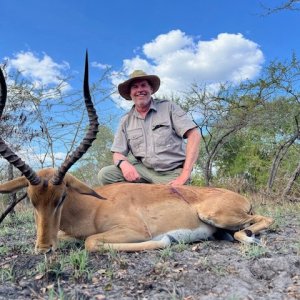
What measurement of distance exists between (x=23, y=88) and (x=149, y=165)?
19.2ft

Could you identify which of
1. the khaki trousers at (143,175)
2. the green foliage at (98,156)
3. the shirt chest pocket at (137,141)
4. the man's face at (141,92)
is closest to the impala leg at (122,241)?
the khaki trousers at (143,175)

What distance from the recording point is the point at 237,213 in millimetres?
5188

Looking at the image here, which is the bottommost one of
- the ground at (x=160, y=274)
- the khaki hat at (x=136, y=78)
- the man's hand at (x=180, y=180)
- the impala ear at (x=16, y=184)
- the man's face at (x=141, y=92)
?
the ground at (x=160, y=274)

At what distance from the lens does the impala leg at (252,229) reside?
4.87m

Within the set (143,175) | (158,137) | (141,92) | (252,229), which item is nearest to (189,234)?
(252,229)

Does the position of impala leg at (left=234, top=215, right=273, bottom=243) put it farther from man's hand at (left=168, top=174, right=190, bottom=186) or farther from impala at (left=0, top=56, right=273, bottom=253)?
man's hand at (left=168, top=174, right=190, bottom=186)

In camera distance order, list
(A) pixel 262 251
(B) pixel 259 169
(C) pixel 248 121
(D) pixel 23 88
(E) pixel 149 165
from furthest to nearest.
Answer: (B) pixel 259 169 → (C) pixel 248 121 → (D) pixel 23 88 → (E) pixel 149 165 → (A) pixel 262 251

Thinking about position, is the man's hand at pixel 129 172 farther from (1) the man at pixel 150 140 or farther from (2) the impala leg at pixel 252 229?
(2) the impala leg at pixel 252 229

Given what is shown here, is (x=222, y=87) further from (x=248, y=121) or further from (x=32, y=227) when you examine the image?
(x=32, y=227)

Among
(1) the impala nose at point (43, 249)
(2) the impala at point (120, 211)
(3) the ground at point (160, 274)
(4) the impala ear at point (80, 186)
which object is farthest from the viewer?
(4) the impala ear at point (80, 186)

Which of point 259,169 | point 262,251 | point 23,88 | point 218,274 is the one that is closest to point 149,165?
point 262,251

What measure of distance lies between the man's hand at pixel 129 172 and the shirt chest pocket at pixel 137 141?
1.21ft

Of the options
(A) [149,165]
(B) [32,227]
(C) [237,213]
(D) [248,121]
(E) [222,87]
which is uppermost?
(E) [222,87]

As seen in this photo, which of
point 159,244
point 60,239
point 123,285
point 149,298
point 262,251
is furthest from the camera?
point 60,239
